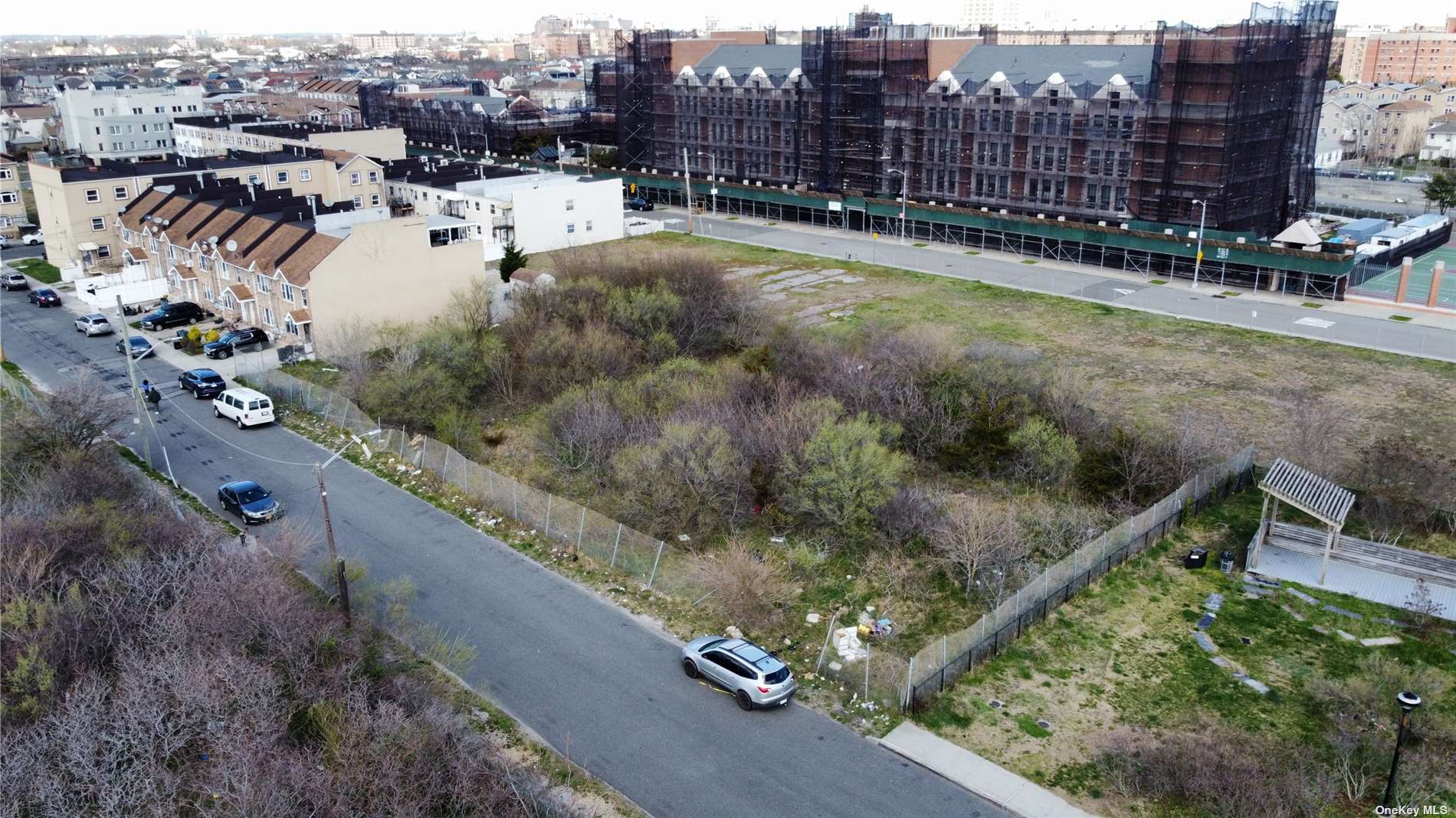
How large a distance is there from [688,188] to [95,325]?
41.0 m

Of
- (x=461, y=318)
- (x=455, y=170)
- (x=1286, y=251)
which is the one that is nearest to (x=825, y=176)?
(x=455, y=170)

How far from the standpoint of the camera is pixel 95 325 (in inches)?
1838

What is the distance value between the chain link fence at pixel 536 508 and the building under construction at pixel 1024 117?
44363 mm

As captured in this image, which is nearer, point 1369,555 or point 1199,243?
point 1369,555

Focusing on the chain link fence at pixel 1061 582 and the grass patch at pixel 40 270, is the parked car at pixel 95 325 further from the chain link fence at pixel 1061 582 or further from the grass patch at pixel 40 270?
the chain link fence at pixel 1061 582

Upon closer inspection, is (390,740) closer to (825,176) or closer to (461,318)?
(461,318)

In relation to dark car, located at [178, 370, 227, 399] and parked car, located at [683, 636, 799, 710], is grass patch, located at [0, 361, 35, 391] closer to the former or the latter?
dark car, located at [178, 370, 227, 399]


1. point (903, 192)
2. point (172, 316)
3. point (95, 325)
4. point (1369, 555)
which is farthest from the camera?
point (903, 192)

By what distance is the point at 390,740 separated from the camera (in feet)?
52.8

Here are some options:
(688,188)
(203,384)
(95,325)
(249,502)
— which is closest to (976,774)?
(249,502)

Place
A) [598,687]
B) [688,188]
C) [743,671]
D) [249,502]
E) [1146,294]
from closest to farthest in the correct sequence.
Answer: [743,671]
[598,687]
[249,502]
[1146,294]
[688,188]

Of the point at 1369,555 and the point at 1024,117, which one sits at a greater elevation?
the point at 1024,117

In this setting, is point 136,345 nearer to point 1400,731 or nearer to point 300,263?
point 300,263

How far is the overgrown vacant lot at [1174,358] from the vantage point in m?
35.5
